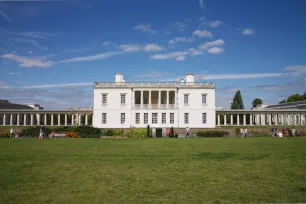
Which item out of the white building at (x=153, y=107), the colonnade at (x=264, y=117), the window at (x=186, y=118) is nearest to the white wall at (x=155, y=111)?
the white building at (x=153, y=107)

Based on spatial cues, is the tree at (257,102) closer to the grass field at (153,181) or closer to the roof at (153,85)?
the roof at (153,85)

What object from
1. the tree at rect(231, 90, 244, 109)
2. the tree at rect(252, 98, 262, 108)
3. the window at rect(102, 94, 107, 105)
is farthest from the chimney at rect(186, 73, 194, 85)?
the tree at rect(252, 98, 262, 108)

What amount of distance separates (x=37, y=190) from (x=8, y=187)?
973 millimetres

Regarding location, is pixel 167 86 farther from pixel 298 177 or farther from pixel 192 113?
pixel 298 177

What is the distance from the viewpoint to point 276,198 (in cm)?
641

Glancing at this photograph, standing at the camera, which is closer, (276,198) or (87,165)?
(276,198)

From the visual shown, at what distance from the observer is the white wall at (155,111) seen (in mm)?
48781

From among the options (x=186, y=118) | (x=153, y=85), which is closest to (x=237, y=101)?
(x=186, y=118)

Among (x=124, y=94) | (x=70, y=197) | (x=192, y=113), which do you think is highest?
(x=124, y=94)

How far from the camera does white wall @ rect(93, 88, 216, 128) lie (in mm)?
48781

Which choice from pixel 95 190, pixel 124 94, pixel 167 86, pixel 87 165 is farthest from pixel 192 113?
pixel 95 190

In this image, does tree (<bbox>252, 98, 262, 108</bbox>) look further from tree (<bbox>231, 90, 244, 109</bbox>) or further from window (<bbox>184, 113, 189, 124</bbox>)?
window (<bbox>184, 113, 189, 124</bbox>)

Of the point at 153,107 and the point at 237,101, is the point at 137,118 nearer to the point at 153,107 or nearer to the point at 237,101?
the point at 153,107

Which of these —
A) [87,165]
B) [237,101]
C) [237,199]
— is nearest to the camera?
[237,199]
